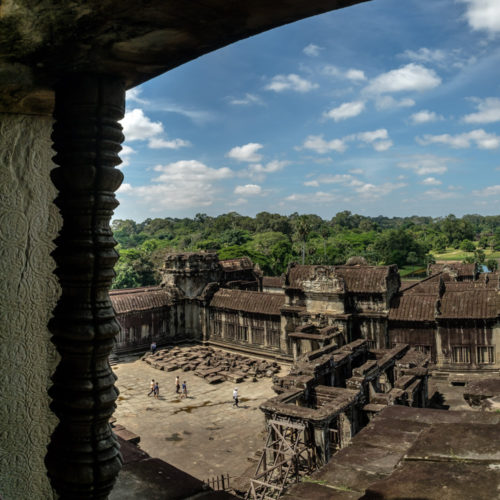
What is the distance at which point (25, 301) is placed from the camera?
8.95 ft

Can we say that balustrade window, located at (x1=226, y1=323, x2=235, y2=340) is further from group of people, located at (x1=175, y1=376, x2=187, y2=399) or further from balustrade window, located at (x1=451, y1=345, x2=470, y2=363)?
balustrade window, located at (x1=451, y1=345, x2=470, y2=363)

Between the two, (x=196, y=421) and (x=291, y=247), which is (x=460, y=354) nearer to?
(x=196, y=421)

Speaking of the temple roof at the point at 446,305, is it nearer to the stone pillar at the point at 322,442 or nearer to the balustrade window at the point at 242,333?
the balustrade window at the point at 242,333

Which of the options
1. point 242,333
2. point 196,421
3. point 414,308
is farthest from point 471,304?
point 196,421

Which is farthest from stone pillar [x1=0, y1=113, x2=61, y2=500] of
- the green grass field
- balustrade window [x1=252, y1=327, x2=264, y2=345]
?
the green grass field

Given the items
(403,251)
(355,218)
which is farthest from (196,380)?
(355,218)

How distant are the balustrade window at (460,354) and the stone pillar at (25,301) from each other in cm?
1834

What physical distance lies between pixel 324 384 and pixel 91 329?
13.0m

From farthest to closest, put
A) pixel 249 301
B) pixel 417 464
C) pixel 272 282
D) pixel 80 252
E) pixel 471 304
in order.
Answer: pixel 272 282 → pixel 249 301 → pixel 471 304 → pixel 417 464 → pixel 80 252

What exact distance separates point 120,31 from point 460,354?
19.4m

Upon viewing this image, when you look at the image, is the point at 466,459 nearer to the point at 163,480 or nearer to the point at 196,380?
the point at 163,480

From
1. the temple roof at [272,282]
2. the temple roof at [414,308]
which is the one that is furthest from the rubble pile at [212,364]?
the temple roof at [272,282]

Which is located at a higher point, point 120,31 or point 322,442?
point 120,31

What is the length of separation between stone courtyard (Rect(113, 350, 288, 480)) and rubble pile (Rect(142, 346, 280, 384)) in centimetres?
35
